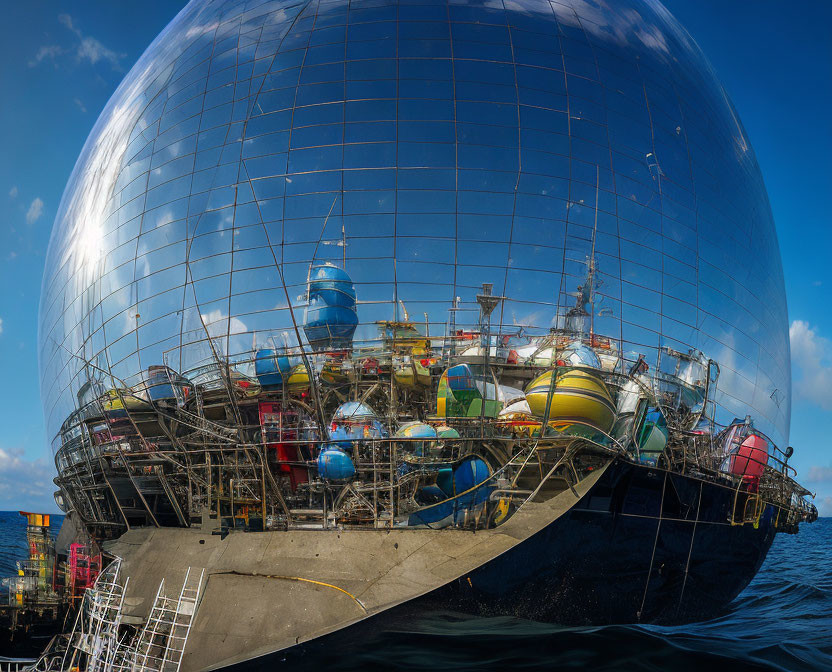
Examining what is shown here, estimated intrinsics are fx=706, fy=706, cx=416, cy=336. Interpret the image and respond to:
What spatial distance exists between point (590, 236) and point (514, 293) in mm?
1723

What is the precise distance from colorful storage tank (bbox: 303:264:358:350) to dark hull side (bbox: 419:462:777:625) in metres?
4.03

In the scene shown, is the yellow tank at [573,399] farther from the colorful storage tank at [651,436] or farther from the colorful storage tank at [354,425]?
the colorful storage tank at [354,425]

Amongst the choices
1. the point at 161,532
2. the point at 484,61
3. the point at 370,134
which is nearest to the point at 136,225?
the point at 370,134

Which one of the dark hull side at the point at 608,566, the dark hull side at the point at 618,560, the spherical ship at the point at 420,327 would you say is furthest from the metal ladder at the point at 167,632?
the dark hull side at the point at 618,560

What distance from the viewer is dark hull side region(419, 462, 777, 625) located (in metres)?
10.1

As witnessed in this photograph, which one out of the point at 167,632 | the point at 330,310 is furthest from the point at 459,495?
the point at 167,632

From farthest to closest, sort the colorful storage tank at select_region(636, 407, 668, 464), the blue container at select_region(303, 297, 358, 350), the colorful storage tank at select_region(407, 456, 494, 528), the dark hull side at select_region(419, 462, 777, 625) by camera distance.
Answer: the colorful storage tank at select_region(636, 407, 668, 464) → the blue container at select_region(303, 297, 358, 350) → the colorful storage tank at select_region(407, 456, 494, 528) → the dark hull side at select_region(419, 462, 777, 625)

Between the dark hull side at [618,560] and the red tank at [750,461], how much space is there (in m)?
0.50

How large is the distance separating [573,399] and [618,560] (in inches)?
105

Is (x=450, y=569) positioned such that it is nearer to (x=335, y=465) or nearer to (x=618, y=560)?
(x=335, y=465)

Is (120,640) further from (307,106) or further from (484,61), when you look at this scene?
(484,61)

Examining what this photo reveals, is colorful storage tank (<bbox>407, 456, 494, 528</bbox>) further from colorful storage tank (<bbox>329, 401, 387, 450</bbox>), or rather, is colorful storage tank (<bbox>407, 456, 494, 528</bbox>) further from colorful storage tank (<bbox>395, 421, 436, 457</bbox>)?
colorful storage tank (<bbox>329, 401, 387, 450</bbox>)

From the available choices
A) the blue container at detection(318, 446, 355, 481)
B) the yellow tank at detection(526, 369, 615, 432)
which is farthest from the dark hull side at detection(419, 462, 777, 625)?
the blue container at detection(318, 446, 355, 481)

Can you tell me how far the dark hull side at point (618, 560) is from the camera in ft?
33.2
